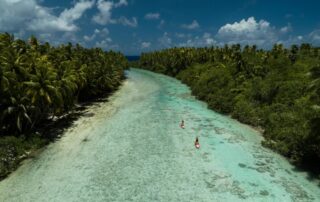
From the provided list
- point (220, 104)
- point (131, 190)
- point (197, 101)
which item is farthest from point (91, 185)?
point (197, 101)

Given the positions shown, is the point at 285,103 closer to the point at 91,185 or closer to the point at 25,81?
the point at 91,185

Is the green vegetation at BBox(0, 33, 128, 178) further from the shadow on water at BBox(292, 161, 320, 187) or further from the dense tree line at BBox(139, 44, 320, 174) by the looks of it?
the shadow on water at BBox(292, 161, 320, 187)

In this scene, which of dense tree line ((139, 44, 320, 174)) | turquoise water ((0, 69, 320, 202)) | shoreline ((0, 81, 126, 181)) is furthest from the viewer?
shoreline ((0, 81, 126, 181))

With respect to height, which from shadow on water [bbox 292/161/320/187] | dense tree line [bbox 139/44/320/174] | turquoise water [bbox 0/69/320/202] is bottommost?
turquoise water [bbox 0/69/320/202]

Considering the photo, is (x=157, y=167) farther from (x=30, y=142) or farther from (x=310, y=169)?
(x=30, y=142)

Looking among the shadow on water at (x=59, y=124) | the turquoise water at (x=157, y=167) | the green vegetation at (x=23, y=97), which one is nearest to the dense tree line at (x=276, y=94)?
the turquoise water at (x=157, y=167)

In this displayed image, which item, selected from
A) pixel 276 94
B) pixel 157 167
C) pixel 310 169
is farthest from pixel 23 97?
pixel 276 94

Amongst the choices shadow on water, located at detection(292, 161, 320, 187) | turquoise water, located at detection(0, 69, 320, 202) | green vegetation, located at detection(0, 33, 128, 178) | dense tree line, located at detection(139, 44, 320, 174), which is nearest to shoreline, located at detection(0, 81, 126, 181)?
green vegetation, located at detection(0, 33, 128, 178)
